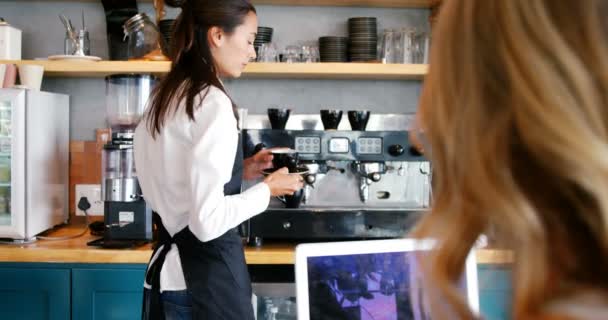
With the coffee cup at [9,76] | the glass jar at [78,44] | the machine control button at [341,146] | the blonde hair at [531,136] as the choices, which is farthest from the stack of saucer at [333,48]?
the blonde hair at [531,136]

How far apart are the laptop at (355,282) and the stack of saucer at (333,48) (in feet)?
5.76

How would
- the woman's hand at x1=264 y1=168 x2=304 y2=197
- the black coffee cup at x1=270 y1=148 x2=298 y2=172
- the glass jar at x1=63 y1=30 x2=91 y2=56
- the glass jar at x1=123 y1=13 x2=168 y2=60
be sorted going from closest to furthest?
the woman's hand at x1=264 y1=168 x2=304 y2=197 < the black coffee cup at x1=270 y1=148 x2=298 y2=172 < the glass jar at x1=123 y1=13 x2=168 y2=60 < the glass jar at x1=63 y1=30 x2=91 y2=56

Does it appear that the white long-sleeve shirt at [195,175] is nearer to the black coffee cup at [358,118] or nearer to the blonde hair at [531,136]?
the black coffee cup at [358,118]

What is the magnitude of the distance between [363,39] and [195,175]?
1.43 metres

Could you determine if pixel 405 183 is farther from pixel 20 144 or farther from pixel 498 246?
pixel 498 246

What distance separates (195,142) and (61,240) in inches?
48.8

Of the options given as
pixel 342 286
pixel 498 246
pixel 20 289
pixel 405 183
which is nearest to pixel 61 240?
pixel 20 289

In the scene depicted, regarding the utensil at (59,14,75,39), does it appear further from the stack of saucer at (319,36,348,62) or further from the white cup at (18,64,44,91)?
the stack of saucer at (319,36,348,62)

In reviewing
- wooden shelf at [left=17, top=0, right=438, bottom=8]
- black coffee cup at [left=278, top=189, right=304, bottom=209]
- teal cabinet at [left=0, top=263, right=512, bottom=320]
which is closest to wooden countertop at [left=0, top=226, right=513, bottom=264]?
teal cabinet at [left=0, top=263, right=512, bottom=320]

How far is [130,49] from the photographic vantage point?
9.62 feet

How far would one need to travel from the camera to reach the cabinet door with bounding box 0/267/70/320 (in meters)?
2.53

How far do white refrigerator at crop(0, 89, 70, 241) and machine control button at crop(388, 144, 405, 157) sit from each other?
1.36 metres

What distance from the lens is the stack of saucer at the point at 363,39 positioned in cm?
295

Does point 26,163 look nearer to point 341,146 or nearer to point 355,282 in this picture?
point 341,146
